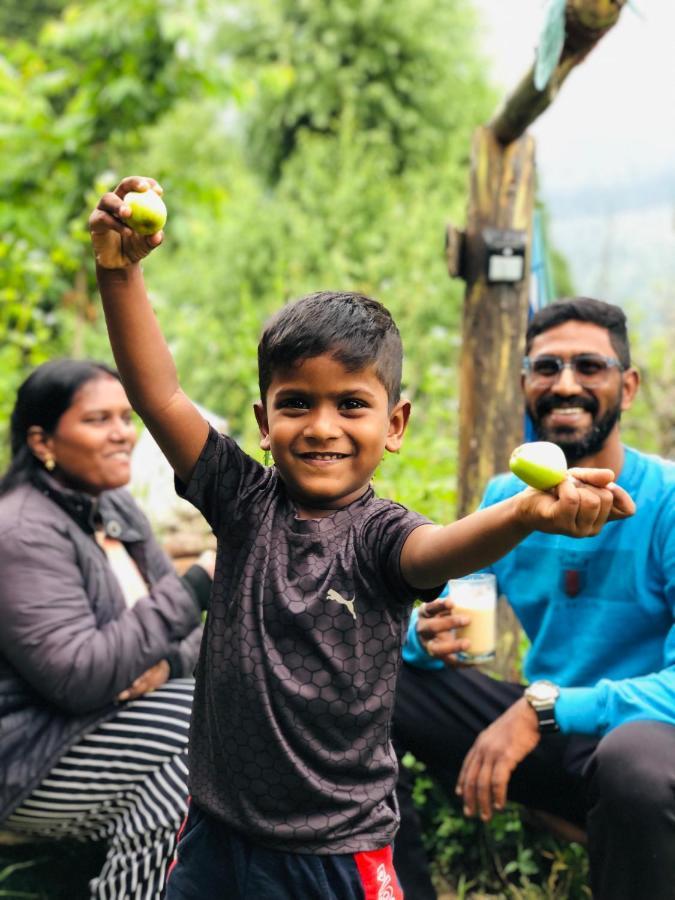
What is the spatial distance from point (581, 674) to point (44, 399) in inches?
62.8

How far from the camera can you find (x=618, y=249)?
9000 millimetres

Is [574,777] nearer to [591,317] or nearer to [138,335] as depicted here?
[591,317]

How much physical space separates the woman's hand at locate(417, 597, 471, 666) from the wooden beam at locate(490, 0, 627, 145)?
1.56m

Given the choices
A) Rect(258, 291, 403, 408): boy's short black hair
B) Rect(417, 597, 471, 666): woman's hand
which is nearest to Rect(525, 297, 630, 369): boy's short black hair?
Rect(417, 597, 471, 666): woman's hand

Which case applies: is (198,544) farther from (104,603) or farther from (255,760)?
(255,760)

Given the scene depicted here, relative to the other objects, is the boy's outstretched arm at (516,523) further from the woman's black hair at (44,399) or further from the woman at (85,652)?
the woman's black hair at (44,399)

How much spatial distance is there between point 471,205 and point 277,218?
6.47 m

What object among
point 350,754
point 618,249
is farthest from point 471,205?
point 618,249

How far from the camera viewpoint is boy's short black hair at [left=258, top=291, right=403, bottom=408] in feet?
4.81

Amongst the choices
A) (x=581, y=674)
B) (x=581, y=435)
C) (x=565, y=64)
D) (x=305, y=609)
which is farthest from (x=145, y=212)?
(x=565, y=64)

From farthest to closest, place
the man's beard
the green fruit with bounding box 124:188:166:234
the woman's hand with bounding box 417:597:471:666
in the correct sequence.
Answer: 1. the man's beard
2. the woman's hand with bounding box 417:597:471:666
3. the green fruit with bounding box 124:188:166:234

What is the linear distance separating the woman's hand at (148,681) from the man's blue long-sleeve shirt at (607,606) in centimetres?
66

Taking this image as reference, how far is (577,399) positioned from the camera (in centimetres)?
250

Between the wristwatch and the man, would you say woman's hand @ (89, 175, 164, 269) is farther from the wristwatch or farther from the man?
the wristwatch
